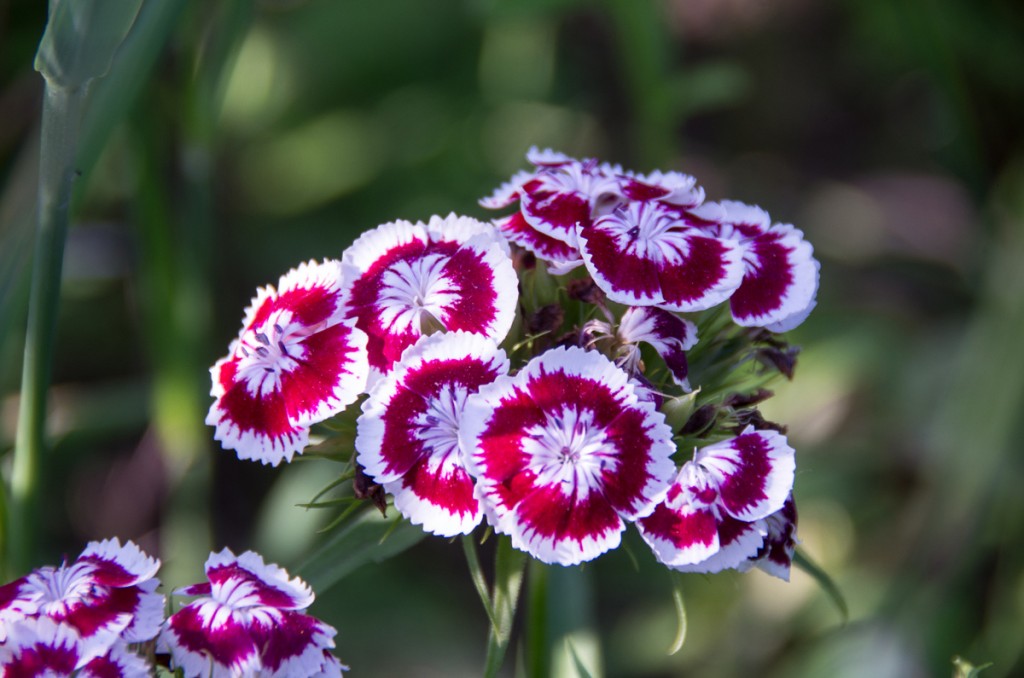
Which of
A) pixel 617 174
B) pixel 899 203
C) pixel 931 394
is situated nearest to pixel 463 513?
pixel 617 174

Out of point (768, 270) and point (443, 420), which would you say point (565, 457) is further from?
point (768, 270)

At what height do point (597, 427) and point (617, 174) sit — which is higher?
point (617, 174)

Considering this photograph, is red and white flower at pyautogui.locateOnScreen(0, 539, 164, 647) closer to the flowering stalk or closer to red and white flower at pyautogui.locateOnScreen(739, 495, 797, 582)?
the flowering stalk

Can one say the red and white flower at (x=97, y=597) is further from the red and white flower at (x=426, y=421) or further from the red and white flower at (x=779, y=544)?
the red and white flower at (x=779, y=544)

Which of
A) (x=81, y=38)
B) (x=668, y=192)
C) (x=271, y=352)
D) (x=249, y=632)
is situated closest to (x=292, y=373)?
(x=271, y=352)

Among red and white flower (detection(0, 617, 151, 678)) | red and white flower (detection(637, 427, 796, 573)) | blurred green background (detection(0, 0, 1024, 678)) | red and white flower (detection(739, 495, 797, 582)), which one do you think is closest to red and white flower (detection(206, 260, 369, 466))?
red and white flower (detection(0, 617, 151, 678))

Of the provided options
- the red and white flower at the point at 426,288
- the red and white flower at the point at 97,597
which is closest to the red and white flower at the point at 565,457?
the red and white flower at the point at 426,288

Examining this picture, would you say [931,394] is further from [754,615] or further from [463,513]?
[463,513]

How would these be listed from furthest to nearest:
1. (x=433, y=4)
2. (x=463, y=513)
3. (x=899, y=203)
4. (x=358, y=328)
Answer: (x=899, y=203) → (x=433, y=4) → (x=358, y=328) → (x=463, y=513)
